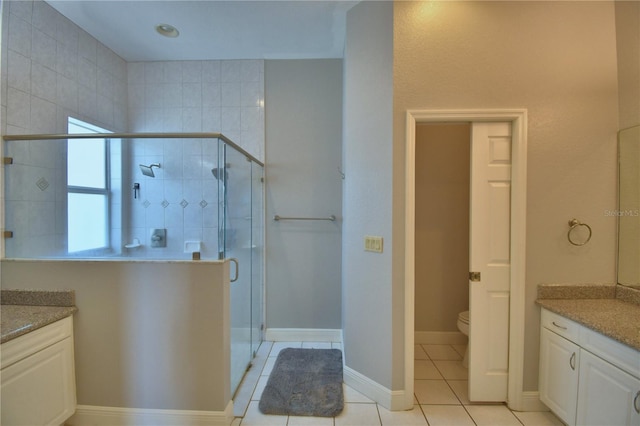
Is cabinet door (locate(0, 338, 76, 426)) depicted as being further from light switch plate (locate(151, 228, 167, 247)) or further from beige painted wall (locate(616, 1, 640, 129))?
beige painted wall (locate(616, 1, 640, 129))

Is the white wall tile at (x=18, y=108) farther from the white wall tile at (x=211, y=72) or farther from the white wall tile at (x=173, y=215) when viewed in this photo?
the white wall tile at (x=211, y=72)

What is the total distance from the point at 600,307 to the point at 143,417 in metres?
3.08

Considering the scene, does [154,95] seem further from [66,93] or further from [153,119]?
[66,93]

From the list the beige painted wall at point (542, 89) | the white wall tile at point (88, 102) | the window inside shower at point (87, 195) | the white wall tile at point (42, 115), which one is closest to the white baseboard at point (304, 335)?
the beige painted wall at point (542, 89)

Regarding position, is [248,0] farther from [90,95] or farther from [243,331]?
[243,331]

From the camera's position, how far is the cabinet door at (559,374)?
5.28 feet

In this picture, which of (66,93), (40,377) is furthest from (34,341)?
(66,93)

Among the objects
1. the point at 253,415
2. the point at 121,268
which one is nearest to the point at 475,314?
the point at 253,415

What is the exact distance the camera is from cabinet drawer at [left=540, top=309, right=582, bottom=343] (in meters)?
1.61

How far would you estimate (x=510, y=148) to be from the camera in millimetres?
1895

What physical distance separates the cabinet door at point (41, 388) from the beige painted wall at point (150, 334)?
74 mm

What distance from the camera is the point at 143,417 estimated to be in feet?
5.74

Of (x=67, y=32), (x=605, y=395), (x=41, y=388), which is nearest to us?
(x=605, y=395)

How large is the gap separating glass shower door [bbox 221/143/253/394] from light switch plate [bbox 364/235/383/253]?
3.26 ft
